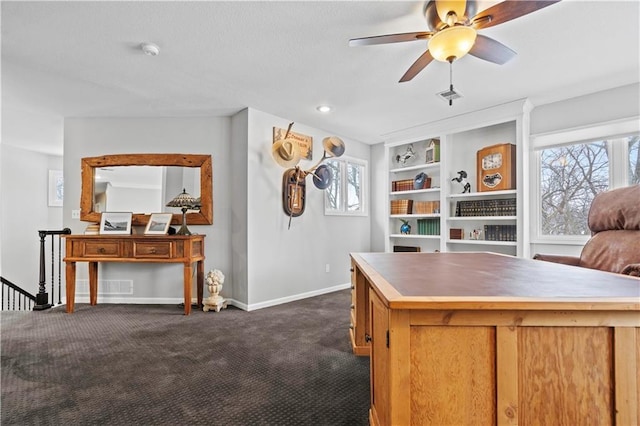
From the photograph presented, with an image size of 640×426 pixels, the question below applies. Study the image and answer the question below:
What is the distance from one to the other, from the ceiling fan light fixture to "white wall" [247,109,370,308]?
2417mm

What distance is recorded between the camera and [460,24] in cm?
177

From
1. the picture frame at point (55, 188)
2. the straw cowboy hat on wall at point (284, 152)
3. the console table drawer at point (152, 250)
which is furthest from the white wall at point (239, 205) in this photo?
the picture frame at point (55, 188)

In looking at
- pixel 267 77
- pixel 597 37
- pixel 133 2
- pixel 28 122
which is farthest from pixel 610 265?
pixel 28 122

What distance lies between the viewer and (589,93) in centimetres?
319

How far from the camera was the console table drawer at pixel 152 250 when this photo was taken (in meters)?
3.37

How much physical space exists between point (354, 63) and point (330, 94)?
0.69 metres

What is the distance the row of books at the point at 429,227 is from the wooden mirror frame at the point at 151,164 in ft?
9.44

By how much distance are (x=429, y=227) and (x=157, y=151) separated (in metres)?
3.72

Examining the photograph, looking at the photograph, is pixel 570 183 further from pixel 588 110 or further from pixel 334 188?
pixel 334 188

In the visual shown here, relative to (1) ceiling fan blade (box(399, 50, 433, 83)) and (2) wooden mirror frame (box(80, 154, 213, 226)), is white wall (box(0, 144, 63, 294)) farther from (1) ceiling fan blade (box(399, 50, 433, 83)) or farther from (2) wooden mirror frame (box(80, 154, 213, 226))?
(1) ceiling fan blade (box(399, 50, 433, 83))

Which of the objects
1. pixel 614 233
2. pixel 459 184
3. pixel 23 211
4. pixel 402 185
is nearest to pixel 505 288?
pixel 614 233

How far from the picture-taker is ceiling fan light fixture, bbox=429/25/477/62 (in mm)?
1655

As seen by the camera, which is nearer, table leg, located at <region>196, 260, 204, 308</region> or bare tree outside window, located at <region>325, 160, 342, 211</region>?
table leg, located at <region>196, 260, 204, 308</region>

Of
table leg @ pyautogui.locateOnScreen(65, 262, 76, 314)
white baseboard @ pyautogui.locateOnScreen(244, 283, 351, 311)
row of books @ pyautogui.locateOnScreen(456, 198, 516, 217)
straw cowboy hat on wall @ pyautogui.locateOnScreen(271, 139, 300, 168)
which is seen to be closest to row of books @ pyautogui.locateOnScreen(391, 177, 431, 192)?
row of books @ pyautogui.locateOnScreen(456, 198, 516, 217)
